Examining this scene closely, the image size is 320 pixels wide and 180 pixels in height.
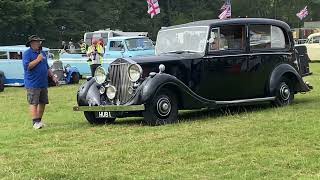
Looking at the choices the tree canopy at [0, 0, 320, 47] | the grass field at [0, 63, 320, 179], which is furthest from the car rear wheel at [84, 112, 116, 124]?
the tree canopy at [0, 0, 320, 47]

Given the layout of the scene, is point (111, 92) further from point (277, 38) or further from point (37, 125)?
point (277, 38)

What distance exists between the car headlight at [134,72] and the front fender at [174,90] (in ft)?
0.59

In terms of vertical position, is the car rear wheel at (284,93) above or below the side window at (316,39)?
below

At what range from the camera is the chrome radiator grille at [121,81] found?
9625 mm

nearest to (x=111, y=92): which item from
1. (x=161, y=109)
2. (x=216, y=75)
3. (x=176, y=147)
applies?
(x=161, y=109)

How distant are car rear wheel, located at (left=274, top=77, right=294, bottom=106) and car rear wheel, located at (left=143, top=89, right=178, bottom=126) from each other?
251 centimetres

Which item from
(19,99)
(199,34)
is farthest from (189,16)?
(199,34)

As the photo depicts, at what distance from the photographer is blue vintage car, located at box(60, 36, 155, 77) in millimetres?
23562

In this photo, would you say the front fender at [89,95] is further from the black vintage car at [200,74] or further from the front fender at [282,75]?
the front fender at [282,75]

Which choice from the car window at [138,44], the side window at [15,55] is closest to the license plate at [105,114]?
the side window at [15,55]

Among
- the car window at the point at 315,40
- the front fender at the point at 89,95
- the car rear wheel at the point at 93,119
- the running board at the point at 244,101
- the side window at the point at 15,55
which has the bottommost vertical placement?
the car rear wheel at the point at 93,119

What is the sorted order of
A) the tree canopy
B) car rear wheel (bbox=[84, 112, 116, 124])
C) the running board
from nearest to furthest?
car rear wheel (bbox=[84, 112, 116, 124]), the running board, the tree canopy

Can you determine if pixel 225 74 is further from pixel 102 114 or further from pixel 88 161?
pixel 88 161

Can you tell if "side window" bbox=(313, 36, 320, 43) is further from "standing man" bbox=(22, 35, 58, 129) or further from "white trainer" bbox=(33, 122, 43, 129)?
"white trainer" bbox=(33, 122, 43, 129)
